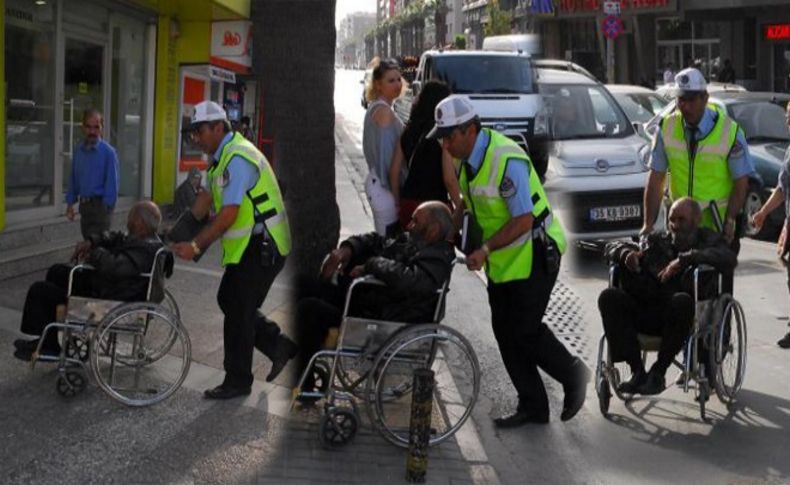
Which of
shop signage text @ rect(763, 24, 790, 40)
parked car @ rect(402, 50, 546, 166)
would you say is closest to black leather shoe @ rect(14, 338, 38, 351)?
parked car @ rect(402, 50, 546, 166)

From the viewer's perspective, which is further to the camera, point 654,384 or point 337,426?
point 654,384

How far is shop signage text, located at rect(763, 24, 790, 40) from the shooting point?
36250mm

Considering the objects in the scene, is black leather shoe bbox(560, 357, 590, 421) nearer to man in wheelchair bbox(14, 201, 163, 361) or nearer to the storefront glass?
man in wheelchair bbox(14, 201, 163, 361)

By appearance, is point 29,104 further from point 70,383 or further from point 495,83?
point 495,83

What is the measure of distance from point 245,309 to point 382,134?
1718mm

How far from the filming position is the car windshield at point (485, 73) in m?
17.2

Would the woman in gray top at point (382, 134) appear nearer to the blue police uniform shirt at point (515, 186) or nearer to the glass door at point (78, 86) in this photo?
the blue police uniform shirt at point (515, 186)

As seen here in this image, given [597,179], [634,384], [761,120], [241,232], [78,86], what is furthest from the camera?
[761,120]

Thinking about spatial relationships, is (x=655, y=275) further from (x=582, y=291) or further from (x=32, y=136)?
(x=32, y=136)

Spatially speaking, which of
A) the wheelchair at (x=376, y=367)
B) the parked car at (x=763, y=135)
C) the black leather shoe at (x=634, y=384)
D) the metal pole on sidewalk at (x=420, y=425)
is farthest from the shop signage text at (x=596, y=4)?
the metal pole on sidewalk at (x=420, y=425)

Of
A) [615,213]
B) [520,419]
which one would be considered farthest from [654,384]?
[615,213]

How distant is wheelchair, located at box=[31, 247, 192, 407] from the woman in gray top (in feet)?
5.31

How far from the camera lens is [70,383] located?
19.6ft

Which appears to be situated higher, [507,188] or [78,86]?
[78,86]
